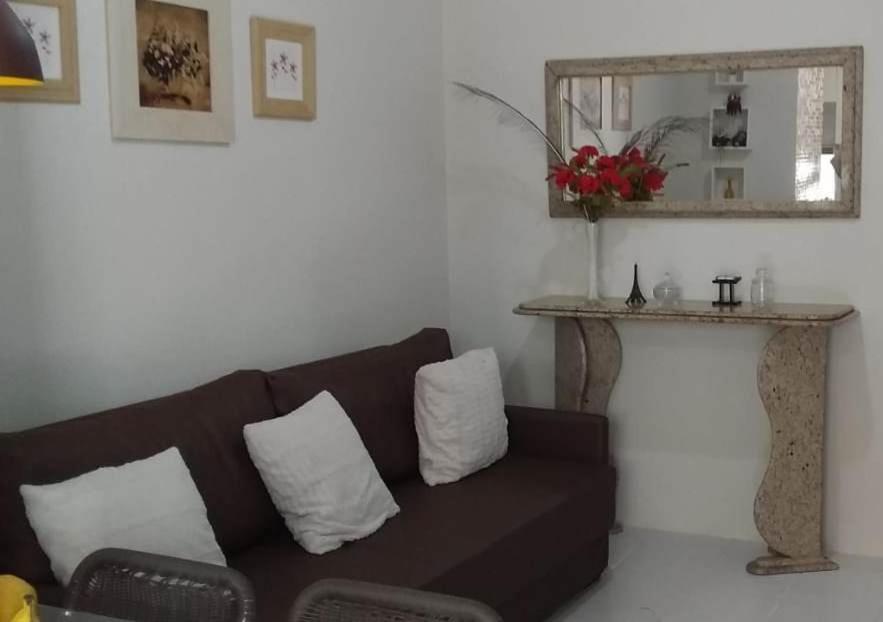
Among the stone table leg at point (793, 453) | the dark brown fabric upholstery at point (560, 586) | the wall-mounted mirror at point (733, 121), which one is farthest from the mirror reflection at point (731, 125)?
the dark brown fabric upholstery at point (560, 586)

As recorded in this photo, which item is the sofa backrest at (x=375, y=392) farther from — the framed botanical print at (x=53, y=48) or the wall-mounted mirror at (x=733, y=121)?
the wall-mounted mirror at (x=733, y=121)

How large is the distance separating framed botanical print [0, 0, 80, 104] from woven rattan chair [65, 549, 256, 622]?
132 centimetres

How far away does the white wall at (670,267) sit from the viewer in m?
4.07

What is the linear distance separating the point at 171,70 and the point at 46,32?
46cm

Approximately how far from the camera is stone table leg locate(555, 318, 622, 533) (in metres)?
4.41

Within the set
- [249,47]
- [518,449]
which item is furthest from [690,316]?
[249,47]

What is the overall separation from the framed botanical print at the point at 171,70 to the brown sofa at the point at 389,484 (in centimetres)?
75

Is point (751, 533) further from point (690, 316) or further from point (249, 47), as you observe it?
point (249, 47)

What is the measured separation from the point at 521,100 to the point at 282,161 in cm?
120

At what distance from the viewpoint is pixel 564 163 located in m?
4.43

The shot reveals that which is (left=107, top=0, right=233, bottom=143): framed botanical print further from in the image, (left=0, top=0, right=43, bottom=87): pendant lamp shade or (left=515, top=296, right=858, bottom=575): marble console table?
(left=515, top=296, right=858, bottom=575): marble console table

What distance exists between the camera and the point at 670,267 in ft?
14.3

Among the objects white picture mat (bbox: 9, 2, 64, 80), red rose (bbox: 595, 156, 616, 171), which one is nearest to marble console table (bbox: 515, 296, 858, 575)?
red rose (bbox: 595, 156, 616, 171)

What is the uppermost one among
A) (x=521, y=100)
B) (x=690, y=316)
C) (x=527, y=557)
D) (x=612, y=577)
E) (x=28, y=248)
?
(x=521, y=100)
